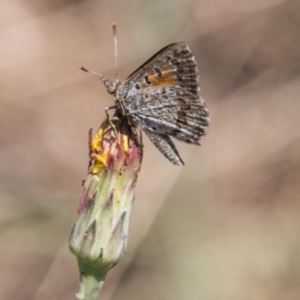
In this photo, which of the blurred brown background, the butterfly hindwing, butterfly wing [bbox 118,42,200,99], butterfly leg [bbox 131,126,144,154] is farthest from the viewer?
the blurred brown background

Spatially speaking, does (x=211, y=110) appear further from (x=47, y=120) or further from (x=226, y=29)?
(x=47, y=120)

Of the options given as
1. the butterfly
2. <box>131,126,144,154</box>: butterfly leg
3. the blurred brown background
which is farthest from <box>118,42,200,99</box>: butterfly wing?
the blurred brown background

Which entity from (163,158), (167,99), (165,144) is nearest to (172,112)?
(167,99)

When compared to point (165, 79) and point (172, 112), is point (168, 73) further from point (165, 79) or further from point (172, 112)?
point (172, 112)

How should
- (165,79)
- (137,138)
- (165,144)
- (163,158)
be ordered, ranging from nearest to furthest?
(137,138) → (165,79) → (165,144) → (163,158)

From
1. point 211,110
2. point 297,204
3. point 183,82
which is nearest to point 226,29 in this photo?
point 211,110

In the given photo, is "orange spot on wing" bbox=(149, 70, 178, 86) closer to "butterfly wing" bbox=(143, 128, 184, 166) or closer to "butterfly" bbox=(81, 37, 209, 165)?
"butterfly" bbox=(81, 37, 209, 165)
